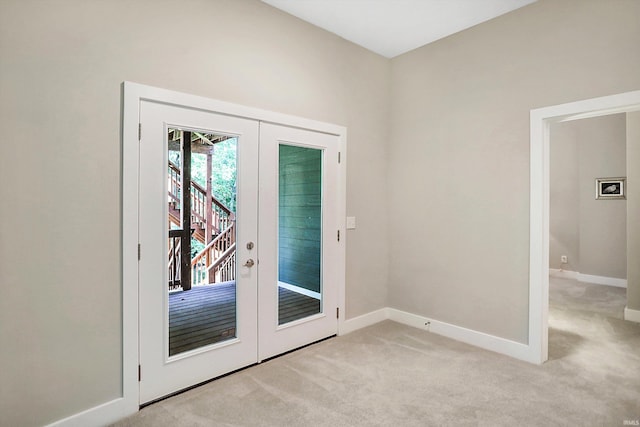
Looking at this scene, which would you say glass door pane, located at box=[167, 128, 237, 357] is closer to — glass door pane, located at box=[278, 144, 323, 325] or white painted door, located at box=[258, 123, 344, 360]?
white painted door, located at box=[258, 123, 344, 360]

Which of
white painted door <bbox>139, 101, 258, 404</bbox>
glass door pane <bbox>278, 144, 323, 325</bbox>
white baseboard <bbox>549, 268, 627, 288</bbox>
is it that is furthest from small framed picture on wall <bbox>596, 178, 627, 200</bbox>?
white painted door <bbox>139, 101, 258, 404</bbox>

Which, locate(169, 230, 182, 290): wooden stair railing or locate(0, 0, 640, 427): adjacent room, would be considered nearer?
locate(0, 0, 640, 427): adjacent room

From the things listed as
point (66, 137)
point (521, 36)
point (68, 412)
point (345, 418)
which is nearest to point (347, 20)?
point (521, 36)

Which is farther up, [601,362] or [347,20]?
[347,20]

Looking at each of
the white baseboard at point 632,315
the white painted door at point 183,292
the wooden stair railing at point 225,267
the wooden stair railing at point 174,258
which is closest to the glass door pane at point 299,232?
the white painted door at point 183,292

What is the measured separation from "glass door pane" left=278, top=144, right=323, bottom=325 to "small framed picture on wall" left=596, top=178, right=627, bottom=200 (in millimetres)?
5383

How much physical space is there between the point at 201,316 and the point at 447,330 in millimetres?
2425

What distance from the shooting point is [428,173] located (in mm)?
3695

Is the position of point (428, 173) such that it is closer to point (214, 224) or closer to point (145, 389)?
point (214, 224)

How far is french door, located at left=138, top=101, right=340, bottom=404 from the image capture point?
7.67 feet

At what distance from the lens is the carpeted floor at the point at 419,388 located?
2.17 m

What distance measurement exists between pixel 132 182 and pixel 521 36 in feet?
11.0

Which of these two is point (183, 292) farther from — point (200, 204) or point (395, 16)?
point (395, 16)

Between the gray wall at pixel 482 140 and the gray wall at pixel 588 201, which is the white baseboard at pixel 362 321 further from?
the gray wall at pixel 588 201
